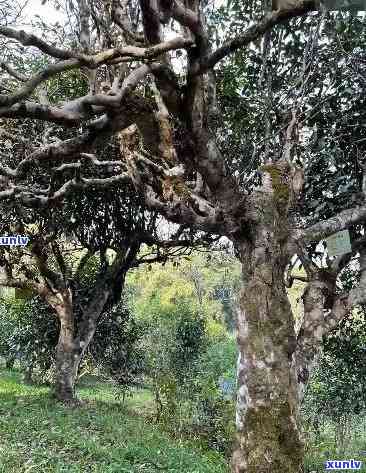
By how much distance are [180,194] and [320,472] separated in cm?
511

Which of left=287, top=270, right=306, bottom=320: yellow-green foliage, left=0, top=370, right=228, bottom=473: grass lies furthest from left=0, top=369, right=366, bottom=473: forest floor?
left=287, top=270, right=306, bottom=320: yellow-green foliage

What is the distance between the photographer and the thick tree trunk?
405 cm

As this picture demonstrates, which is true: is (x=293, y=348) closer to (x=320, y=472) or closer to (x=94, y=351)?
(x=320, y=472)

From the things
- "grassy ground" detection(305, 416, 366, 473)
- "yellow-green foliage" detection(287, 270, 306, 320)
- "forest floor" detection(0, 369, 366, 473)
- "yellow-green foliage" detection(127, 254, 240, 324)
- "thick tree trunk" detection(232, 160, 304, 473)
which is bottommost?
"grassy ground" detection(305, 416, 366, 473)

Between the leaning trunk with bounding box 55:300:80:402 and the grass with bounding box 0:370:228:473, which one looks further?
the leaning trunk with bounding box 55:300:80:402

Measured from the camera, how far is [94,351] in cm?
1322

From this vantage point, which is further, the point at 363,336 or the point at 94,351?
the point at 94,351

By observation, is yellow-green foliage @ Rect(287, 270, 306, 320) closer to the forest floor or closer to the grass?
the forest floor

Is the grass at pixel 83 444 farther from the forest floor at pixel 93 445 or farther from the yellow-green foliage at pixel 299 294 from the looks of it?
the yellow-green foliage at pixel 299 294

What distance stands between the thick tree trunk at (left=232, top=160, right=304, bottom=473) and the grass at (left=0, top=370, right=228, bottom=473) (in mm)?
2136

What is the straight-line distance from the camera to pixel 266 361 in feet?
13.7

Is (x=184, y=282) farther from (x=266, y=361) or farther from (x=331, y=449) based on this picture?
(x=266, y=361)

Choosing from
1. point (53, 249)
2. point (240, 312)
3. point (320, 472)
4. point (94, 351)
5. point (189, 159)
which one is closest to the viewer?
point (240, 312)

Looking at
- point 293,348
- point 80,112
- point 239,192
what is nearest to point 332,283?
point 293,348
